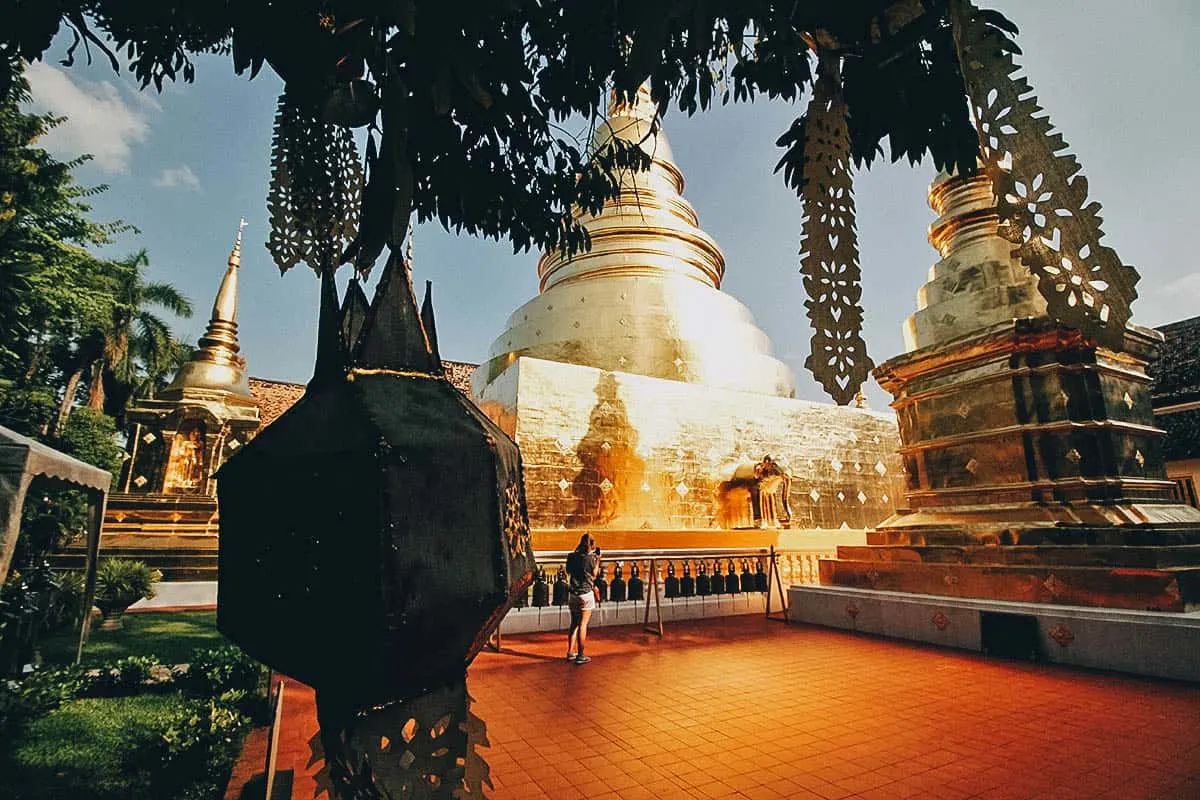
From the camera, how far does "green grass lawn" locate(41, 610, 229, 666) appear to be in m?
6.08

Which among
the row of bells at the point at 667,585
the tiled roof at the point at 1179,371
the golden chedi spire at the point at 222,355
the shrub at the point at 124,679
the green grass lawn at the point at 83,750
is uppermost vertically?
the golden chedi spire at the point at 222,355

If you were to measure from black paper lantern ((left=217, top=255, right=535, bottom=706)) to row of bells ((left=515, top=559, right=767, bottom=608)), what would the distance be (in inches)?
247

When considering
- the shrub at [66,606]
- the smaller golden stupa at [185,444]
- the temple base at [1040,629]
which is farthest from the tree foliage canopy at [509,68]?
the smaller golden stupa at [185,444]

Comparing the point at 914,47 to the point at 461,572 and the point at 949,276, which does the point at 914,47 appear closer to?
the point at 461,572

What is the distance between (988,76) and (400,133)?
53.5 inches

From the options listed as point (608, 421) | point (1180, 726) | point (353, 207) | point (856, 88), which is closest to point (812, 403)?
point (608, 421)

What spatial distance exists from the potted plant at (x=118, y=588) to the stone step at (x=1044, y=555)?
1024 cm

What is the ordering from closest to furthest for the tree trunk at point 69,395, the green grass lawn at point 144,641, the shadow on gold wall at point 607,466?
1. the green grass lawn at point 144,641
2. the shadow on gold wall at point 607,466
3. the tree trunk at point 69,395

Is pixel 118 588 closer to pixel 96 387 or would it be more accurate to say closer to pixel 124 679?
pixel 124 679

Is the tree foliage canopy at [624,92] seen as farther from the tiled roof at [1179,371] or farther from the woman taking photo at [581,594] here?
the tiled roof at [1179,371]

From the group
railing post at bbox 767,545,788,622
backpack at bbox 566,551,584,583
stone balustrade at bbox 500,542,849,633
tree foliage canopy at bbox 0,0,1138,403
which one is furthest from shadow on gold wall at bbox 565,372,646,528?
tree foliage canopy at bbox 0,0,1138,403

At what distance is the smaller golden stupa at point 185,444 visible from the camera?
11.4 m

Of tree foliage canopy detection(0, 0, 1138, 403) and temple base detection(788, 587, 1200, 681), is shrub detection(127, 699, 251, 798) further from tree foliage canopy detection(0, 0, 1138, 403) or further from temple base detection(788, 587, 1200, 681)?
temple base detection(788, 587, 1200, 681)

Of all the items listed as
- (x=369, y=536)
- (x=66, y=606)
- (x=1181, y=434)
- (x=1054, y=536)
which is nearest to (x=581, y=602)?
(x=1054, y=536)
